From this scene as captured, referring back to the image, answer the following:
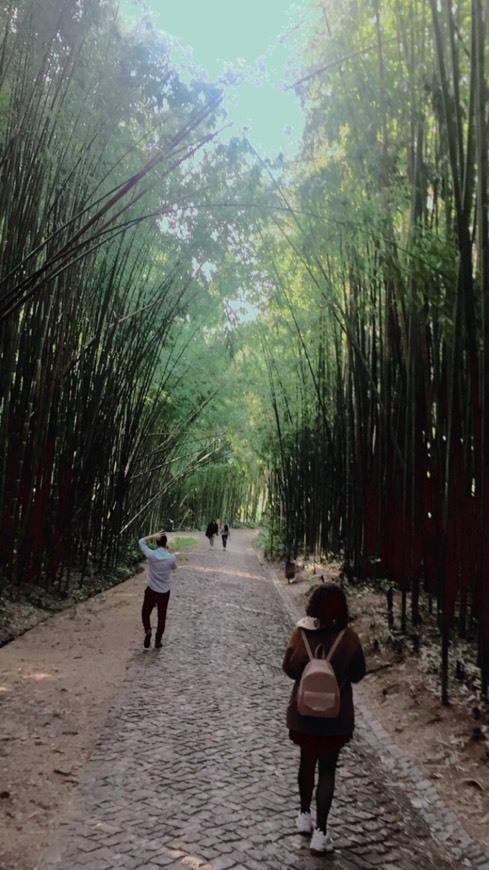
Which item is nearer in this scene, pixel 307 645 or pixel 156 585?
pixel 307 645

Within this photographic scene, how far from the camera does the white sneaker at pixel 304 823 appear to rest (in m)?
2.02

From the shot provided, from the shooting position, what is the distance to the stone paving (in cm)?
189

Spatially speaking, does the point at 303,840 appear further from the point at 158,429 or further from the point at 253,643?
the point at 158,429

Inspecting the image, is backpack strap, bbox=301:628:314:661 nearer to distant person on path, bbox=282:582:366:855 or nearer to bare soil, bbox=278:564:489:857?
distant person on path, bbox=282:582:366:855

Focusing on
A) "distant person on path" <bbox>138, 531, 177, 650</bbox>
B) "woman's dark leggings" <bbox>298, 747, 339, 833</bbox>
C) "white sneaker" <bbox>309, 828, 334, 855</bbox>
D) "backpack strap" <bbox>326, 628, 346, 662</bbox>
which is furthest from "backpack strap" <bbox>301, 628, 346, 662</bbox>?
"distant person on path" <bbox>138, 531, 177, 650</bbox>

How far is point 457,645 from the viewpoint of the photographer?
148 inches

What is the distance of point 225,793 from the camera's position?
7.54ft

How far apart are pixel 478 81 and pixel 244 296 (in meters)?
6.00

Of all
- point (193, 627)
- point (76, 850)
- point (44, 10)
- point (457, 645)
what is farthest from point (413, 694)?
point (44, 10)

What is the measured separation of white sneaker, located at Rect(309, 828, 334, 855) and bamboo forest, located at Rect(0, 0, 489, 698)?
1.33 metres

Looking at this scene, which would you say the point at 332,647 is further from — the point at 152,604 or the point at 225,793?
the point at 152,604

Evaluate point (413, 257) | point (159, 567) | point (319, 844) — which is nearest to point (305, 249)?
point (413, 257)

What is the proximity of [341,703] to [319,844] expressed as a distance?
1.35 ft

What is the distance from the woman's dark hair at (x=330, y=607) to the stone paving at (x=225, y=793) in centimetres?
68
